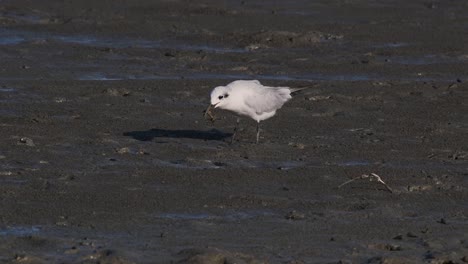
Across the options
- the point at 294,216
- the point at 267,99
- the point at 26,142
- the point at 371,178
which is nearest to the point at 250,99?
the point at 267,99

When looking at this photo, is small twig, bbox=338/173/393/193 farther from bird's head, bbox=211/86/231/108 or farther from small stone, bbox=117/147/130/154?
small stone, bbox=117/147/130/154

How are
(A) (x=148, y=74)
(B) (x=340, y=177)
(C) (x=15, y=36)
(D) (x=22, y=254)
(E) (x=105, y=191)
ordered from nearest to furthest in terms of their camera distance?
(D) (x=22, y=254), (E) (x=105, y=191), (B) (x=340, y=177), (A) (x=148, y=74), (C) (x=15, y=36)

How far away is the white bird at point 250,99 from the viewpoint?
12461 mm

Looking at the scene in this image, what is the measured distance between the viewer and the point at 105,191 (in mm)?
10570

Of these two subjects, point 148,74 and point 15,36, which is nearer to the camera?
point 148,74

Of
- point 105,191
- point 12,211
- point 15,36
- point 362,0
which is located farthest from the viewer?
point 362,0

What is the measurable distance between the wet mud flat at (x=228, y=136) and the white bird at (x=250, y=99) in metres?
0.27

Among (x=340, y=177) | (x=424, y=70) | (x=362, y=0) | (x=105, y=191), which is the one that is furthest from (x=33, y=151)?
(x=362, y=0)

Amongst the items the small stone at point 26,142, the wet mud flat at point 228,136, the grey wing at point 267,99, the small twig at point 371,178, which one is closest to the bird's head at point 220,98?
the grey wing at point 267,99

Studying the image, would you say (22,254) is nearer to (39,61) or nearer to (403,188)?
(403,188)

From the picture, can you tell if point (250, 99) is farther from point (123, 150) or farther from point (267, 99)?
point (123, 150)

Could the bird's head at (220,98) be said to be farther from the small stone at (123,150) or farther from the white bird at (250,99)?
the small stone at (123,150)

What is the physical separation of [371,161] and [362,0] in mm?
9666

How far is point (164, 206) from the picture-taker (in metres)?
10.2
